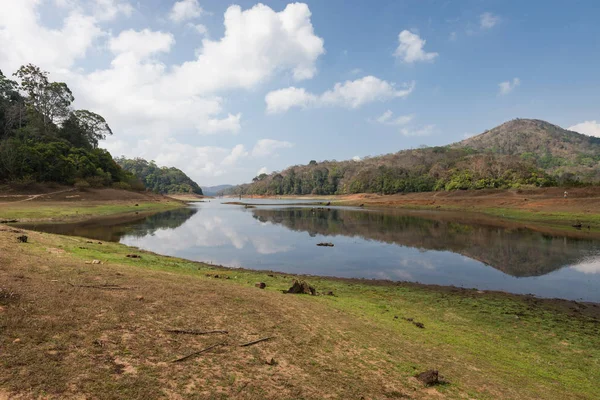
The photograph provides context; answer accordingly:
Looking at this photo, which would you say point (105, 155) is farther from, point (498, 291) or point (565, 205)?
point (565, 205)

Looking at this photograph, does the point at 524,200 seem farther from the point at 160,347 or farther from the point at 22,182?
the point at 22,182

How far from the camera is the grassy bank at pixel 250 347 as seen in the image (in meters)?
4.46

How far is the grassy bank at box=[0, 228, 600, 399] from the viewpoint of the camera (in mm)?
4461

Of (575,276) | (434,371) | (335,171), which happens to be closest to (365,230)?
(575,276)

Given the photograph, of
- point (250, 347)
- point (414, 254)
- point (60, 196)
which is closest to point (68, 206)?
point (60, 196)

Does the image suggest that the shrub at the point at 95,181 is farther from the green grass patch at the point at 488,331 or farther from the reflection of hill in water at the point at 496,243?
the green grass patch at the point at 488,331

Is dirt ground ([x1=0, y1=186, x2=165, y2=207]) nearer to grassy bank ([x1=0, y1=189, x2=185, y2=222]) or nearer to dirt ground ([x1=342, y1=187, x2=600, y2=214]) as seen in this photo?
grassy bank ([x1=0, y1=189, x2=185, y2=222])

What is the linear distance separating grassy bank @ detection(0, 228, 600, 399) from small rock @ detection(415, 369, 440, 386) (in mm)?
125

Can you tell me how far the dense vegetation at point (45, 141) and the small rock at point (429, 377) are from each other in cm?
6881

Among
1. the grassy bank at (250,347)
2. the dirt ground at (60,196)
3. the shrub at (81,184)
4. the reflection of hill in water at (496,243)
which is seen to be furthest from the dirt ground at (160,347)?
the shrub at (81,184)

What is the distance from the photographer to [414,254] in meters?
24.3

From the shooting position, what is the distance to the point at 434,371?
6016 millimetres

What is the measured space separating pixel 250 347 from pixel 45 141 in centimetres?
8390

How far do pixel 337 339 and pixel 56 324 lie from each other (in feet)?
18.7
